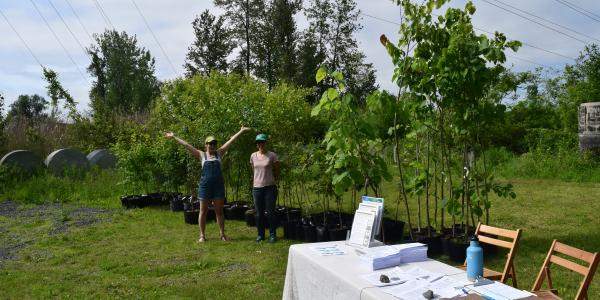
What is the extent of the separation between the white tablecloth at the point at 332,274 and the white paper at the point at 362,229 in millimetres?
92

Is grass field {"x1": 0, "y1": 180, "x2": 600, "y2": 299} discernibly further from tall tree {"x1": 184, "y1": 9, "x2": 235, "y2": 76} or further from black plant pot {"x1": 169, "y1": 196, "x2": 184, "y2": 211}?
tall tree {"x1": 184, "y1": 9, "x2": 235, "y2": 76}

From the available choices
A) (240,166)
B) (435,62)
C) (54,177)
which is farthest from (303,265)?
(54,177)

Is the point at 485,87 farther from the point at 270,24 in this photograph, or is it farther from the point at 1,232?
the point at 270,24

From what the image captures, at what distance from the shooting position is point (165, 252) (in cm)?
707

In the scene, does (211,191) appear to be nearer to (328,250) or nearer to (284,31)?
(328,250)

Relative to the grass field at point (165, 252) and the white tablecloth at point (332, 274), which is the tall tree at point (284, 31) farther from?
the white tablecloth at point (332, 274)

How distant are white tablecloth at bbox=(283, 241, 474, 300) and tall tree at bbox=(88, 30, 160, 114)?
3693 centimetres

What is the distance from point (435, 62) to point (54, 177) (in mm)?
11490

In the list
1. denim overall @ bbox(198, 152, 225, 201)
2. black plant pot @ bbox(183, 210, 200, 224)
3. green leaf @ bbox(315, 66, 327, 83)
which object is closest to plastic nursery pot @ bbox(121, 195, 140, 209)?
black plant pot @ bbox(183, 210, 200, 224)

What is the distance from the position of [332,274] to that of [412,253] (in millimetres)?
606

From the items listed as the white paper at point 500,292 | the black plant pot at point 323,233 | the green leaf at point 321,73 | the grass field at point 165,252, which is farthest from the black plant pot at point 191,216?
the white paper at point 500,292

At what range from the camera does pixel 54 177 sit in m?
13.9

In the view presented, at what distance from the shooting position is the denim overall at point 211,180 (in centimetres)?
735

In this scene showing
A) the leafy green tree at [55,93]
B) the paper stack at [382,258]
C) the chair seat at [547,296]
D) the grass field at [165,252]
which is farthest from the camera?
the leafy green tree at [55,93]
